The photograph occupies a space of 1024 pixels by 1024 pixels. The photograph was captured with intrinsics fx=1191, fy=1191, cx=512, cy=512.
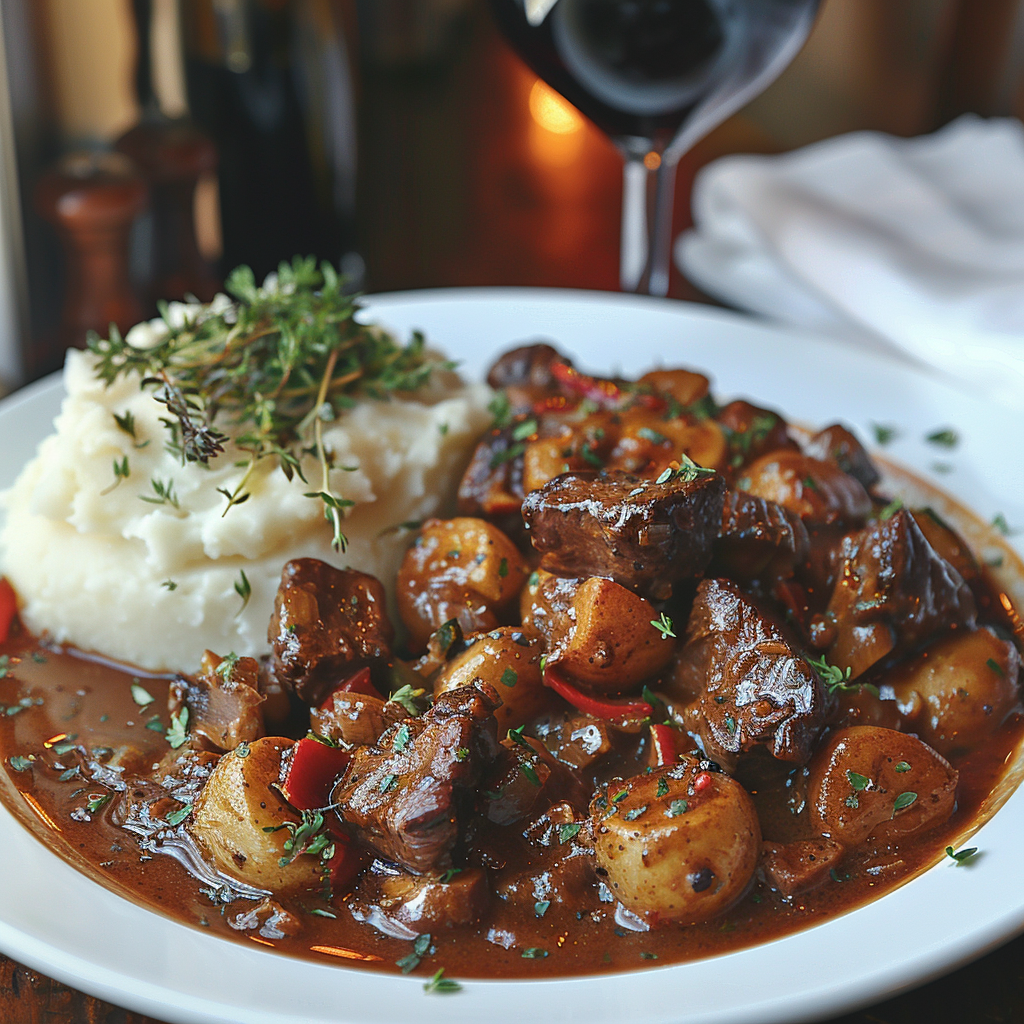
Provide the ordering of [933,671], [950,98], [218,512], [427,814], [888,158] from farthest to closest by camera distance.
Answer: [950,98], [888,158], [218,512], [933,671], [427,814]

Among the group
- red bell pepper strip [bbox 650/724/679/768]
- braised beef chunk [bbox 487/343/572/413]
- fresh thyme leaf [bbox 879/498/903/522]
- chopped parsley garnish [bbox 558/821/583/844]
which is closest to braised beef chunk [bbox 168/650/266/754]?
chopped parsley garnish [bbox 558/821/583/844]

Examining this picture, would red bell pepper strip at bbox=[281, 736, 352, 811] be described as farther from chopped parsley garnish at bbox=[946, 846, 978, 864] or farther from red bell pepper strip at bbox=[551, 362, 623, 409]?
→ red bell pepper strip at bbox=[551, 362, 623, 409]

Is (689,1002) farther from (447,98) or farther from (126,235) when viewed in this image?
(447,98)

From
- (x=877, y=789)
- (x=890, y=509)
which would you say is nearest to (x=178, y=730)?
(x=877, y=789)

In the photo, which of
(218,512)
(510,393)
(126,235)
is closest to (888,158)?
(510,393)

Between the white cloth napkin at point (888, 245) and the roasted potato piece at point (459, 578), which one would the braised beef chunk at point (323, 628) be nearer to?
the roasted potato piece at point (459, 578)

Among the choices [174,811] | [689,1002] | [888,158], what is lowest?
[174,811]

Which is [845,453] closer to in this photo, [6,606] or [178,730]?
[178,730]
